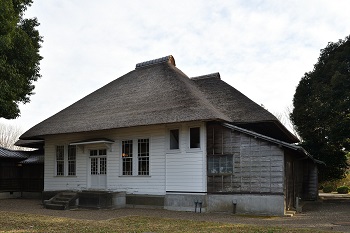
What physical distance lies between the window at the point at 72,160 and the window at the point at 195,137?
771cm

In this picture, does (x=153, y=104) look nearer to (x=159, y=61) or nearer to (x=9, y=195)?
(x=159, y=61)

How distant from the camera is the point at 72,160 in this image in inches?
886

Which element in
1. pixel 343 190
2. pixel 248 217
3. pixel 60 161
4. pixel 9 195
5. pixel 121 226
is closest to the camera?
pixel 121 226

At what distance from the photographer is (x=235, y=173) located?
17.0 meters

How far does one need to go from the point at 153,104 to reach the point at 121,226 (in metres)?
7.79

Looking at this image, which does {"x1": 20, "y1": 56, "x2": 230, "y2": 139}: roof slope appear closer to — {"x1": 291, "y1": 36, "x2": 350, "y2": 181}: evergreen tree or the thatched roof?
the thatched roof

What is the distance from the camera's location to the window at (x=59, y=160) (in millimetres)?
23000

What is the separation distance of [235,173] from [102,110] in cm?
846

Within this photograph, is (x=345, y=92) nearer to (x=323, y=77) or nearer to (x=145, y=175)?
(x=323, y=77)

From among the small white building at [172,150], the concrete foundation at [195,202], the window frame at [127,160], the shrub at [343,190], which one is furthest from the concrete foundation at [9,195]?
the shrub at [343,190]

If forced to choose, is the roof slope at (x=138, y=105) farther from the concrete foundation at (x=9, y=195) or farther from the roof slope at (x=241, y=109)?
the concrete foundation at (x=9, y=195)

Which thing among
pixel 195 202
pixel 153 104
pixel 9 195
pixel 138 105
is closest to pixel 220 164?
pixel 195 202

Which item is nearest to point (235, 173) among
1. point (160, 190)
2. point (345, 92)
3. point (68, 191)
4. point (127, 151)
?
point (160, 190)

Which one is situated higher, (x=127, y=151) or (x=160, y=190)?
(x=127, y=151)
